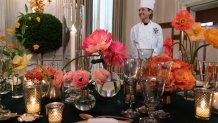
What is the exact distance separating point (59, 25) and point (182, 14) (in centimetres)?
324

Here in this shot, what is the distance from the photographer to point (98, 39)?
808 mm

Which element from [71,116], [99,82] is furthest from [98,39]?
[71,116]

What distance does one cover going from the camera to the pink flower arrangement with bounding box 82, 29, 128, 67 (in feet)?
2.63

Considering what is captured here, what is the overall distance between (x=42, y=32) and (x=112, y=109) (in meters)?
3.16

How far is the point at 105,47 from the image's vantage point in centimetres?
80

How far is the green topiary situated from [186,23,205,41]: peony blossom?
10.2ft

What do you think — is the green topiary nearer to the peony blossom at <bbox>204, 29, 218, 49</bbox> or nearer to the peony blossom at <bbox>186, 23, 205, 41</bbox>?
the peony blossom at <bbox>186, 23, 205, 41</bbox>

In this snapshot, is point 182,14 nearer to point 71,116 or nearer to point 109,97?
point 109,97

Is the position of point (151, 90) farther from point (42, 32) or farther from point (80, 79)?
point (42, 32)

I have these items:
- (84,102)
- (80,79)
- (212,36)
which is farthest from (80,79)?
(212,36)

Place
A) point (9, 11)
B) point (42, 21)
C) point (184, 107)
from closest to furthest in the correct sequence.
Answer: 1. point (184, 107)
2. point (42, 21)
3. point (9, 11)

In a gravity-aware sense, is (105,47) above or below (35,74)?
above

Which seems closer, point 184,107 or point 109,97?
point 184,107

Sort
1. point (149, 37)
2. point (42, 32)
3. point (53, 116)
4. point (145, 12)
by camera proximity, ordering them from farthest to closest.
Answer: point (42, 32) < point (149, 37) < point (145, 12) < point (53, 116)
